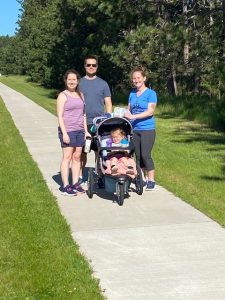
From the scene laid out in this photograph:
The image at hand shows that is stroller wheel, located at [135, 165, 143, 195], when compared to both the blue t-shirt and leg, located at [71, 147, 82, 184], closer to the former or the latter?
the blue t-shirt

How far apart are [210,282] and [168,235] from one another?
4.65ft

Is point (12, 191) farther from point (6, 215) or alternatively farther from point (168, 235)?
point (168, 235)

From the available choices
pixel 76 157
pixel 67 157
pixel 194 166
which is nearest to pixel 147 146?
pixel 76 157

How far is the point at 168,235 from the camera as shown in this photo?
6250 mm

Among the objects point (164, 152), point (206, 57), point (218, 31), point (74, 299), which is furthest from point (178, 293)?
point (206, 57)

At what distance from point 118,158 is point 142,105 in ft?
2.86

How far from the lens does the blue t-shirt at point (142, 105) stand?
818 centimetres

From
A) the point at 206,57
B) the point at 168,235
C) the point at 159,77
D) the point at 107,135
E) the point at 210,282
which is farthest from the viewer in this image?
the point at 159,77

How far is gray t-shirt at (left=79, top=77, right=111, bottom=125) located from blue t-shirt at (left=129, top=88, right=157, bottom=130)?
0.45 meters

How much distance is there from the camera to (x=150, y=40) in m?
27.2

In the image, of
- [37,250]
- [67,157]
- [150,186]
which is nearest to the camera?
[37,250]

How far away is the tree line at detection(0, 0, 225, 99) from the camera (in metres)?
23.5

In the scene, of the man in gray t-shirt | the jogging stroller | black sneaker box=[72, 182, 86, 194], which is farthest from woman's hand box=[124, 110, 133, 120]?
black sneaker box=[72, 182, 86, 194]

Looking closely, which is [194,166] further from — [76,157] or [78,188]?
[76,157]
